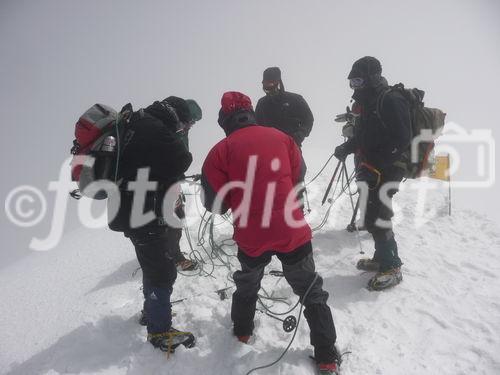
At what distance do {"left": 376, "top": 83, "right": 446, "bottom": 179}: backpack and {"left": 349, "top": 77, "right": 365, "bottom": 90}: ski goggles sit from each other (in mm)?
324

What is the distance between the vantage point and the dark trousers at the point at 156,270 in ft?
9.24

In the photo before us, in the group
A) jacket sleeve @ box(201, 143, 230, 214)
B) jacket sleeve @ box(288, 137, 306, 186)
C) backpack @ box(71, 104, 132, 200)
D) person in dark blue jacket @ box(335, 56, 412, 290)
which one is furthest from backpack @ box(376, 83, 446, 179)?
backpack @ box(71, 104, 132, 200)

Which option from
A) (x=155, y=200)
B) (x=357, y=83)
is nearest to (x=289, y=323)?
(x=155, y=200)

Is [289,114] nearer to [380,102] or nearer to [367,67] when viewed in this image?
[367,67]

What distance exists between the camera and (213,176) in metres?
2.62

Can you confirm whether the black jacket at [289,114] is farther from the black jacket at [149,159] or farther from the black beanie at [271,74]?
the black jacket at [149,159]

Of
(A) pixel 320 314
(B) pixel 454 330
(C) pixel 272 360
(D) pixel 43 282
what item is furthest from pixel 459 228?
(D) pixel 43 282

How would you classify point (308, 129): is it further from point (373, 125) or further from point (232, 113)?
point (232, 113)

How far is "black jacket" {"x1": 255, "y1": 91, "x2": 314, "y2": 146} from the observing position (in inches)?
199

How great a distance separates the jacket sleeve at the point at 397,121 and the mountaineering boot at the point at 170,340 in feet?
10.2

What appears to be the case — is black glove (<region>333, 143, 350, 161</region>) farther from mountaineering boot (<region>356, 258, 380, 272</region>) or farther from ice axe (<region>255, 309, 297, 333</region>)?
ice axe (<region>255, 309, 297, 333</region>)

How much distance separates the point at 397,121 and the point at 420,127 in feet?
1.79

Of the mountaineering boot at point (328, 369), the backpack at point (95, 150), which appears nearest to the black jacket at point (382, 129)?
the mountaineering boot at point (328, 369)

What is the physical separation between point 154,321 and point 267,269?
198 centimetres
